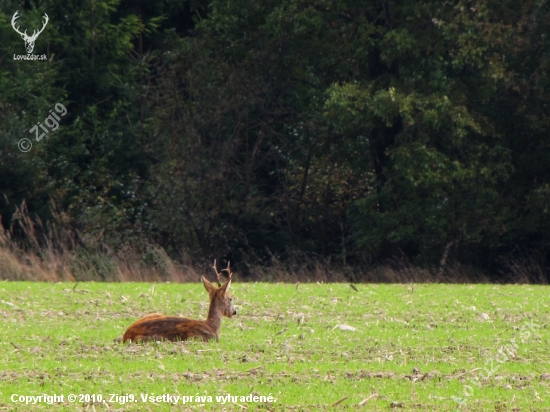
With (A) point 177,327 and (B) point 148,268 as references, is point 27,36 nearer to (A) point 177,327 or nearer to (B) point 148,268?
(B) point 148,268

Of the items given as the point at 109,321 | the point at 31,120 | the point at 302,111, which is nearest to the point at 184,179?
the point at 302,111

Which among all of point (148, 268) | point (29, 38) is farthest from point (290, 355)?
point (29, 38)

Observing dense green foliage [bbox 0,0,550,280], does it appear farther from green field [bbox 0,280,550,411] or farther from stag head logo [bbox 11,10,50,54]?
green field [bbox 0,280,550,411]

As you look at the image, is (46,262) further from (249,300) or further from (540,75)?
(540,75)

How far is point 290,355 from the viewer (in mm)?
9688

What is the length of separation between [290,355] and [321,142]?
20059mm

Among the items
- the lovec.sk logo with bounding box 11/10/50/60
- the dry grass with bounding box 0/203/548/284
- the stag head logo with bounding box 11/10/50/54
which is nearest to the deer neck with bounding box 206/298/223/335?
the dry grass with bounding box 0/203/548/284

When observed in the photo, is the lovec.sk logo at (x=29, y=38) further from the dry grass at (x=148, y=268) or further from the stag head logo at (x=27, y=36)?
the dry grass at (x=148, y=268)

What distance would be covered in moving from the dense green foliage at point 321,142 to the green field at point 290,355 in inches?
443

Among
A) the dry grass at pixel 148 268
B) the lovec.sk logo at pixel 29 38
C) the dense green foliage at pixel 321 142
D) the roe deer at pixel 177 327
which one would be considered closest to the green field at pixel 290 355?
the roe deer at pixel 177 327

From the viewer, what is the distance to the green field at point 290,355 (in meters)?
7.75

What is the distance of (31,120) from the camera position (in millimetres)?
31906

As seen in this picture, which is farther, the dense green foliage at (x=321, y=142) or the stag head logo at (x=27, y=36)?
the stag head logo at (x=27, y=36)

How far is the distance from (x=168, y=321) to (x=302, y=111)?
67.7ft
